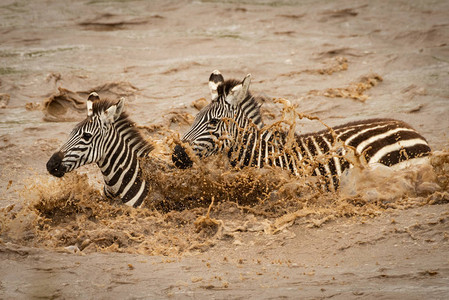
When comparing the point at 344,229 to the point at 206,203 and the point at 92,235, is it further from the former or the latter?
the point at 92,235

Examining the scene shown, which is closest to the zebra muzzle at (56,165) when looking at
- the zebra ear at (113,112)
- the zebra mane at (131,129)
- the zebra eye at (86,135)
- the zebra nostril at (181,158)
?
the zebra eye at (86,135)

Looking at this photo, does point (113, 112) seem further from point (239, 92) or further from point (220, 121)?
point (239, 92)

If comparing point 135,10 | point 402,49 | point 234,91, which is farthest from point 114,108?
point 135,10

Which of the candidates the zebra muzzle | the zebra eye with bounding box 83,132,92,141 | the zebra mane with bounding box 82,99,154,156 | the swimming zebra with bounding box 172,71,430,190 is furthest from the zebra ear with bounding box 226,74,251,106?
the zebra muzzle

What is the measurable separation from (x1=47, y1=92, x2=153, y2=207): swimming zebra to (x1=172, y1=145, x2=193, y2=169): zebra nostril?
0.36 m

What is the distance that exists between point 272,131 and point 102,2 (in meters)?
10.9

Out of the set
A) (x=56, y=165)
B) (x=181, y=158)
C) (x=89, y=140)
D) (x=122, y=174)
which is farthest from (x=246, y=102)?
(x=56, y=165)

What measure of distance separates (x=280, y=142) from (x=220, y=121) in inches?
32.7

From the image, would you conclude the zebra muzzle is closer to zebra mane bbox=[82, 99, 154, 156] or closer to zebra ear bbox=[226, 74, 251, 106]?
zebra mane bbox=[82, 99, 154, 156]

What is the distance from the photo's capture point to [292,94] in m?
12.2

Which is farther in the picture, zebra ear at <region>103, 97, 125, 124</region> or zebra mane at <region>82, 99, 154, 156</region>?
zebra mane at <region>82, 99, 154, 156</region>

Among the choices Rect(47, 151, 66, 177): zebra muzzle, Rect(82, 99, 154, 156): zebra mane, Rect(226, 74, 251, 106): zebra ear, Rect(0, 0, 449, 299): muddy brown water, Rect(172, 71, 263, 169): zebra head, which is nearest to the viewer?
Rect(0, 0, 449, 299): muddy brown water

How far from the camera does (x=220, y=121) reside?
811 cm

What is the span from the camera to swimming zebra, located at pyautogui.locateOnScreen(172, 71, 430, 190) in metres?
7.91
